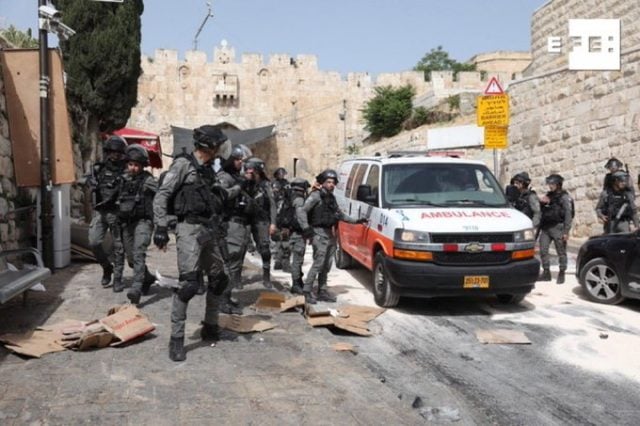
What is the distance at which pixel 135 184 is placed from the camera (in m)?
7.58

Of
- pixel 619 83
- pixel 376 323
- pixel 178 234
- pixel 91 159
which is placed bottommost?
pixel 376 323

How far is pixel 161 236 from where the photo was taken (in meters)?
5.27

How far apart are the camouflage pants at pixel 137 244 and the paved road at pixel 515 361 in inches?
111

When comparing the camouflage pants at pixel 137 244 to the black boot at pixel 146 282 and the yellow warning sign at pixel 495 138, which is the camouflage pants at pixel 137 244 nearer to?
the black boot at pixel 146 282

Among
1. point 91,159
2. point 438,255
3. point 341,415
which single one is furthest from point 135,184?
point 91,159

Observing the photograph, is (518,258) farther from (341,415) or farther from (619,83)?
(619,83)

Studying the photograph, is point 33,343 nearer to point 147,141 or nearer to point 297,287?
point 297,287

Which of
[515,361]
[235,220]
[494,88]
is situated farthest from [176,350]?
[494,88]

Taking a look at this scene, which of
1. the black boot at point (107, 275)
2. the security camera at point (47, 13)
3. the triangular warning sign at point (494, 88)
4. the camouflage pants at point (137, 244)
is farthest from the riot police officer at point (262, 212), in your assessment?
the triangular warning sign at point (494, 88)

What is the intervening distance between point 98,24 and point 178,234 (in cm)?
1397

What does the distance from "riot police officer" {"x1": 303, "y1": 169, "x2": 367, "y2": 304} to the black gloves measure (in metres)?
2.77

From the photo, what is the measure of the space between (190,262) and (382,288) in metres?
3.21

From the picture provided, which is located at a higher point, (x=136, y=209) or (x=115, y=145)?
(x=115, y=145)

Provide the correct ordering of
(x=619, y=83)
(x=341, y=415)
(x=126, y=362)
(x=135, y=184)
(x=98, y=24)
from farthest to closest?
(x=98, y=24) → (x=619, y=83) → (x=135, y=184) → (x=126, y=362) → (x=341, y=415)
